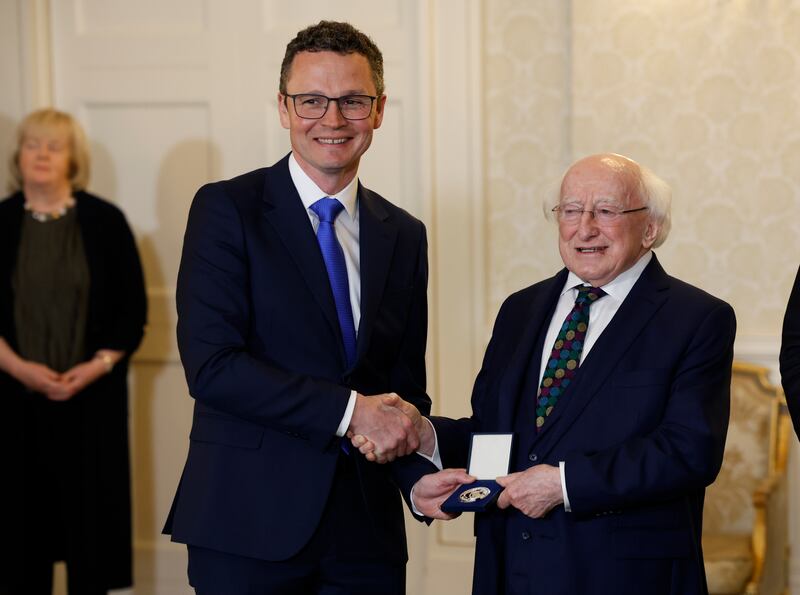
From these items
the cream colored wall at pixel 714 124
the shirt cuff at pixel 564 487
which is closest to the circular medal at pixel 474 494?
the shirt cuff at pixel 564 487

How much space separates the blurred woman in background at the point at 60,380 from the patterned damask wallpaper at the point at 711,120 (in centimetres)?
192

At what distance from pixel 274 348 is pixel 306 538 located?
0.43 m

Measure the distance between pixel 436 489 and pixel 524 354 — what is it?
38 centimetres

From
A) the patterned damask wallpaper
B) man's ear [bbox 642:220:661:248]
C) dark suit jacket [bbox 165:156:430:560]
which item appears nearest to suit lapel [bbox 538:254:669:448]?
man's ear [bbox 642:220:661:248]

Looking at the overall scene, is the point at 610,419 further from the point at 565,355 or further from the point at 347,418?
the point at 347,418

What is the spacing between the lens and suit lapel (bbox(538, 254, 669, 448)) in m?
2.47

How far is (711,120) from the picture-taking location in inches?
181

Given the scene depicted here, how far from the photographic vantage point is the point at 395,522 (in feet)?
8.69

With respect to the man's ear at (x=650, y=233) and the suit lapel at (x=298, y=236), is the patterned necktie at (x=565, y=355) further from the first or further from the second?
the suit lapel at (x=298, y=236)

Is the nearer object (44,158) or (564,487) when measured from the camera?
(564,487)

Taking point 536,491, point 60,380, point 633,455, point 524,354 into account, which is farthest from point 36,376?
point 633,455

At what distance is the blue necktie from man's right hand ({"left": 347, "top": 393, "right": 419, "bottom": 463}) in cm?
12

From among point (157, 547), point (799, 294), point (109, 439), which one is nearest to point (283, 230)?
point (799, 294)

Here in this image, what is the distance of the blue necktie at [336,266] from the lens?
8.53ft
